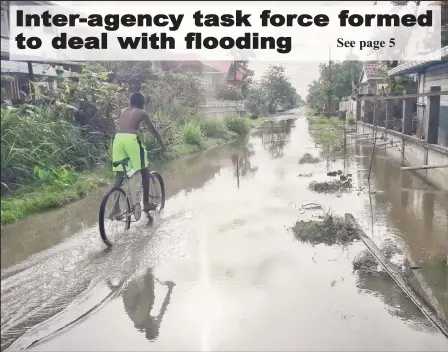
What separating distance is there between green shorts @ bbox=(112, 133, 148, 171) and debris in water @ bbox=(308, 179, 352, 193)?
14.7 ft

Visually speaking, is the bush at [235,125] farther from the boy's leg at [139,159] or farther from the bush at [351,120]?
the boy's leg at [139,159]

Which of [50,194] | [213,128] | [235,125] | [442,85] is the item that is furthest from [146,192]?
[235,125]

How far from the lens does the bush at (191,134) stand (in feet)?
54.9

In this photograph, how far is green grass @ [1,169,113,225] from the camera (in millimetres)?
5688

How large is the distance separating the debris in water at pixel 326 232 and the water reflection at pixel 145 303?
223cm

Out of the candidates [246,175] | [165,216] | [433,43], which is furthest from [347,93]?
[165,216]

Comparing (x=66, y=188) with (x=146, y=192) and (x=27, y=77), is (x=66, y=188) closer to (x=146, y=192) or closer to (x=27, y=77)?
(x=146, y=192)

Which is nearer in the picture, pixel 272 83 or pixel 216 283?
pixel 216 283

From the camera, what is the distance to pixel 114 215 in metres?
5.71

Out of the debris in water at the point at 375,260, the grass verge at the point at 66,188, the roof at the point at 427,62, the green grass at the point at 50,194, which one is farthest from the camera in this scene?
the roof at the point at 427,62

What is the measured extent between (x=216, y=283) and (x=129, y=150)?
7.46 ft

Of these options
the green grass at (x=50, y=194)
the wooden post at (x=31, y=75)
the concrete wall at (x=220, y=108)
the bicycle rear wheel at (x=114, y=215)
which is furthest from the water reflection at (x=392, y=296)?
the concrete wall at (x=220, y=108)

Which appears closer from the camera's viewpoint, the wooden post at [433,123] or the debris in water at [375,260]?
the debris in water at [375,260]

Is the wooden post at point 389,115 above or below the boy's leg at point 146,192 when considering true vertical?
above
